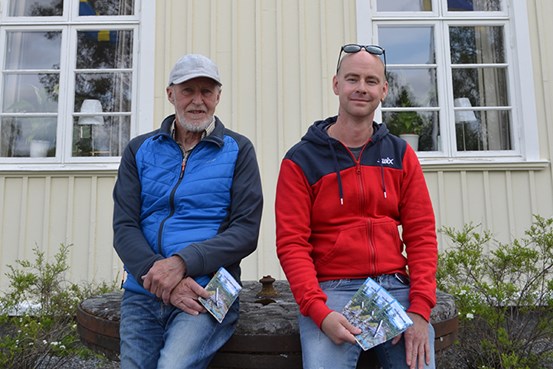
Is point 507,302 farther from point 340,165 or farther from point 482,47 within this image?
point 482,47

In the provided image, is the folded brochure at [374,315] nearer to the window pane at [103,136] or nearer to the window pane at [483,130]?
the window pane at [483,130]

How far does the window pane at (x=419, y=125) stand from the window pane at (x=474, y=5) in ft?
4.16

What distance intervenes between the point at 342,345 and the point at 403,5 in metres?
4.78

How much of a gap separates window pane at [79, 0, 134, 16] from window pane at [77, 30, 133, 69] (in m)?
0.23

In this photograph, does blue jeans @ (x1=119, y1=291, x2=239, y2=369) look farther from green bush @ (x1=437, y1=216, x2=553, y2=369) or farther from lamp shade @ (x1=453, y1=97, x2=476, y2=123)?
lamp shade @ (x1=453, y1=97, x2=476, y2=123)

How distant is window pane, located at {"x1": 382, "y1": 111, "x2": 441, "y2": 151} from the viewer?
534cm

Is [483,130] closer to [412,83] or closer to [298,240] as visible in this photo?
[412,83]

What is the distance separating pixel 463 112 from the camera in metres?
5.43

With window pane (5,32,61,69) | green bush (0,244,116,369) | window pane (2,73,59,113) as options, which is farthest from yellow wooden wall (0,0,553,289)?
window pane (5,32,61,69)

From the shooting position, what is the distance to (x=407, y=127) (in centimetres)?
538

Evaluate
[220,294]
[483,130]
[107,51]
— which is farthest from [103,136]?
[483,130]

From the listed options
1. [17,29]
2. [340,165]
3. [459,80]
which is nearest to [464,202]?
[459,80]

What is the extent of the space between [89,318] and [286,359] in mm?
920

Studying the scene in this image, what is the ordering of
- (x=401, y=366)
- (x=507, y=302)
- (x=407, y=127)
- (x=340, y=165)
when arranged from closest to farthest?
1. (x=401, y=366)
2. (x=340, y=165)
3. (x=507, y=302)
4. (x=407, y=127)
